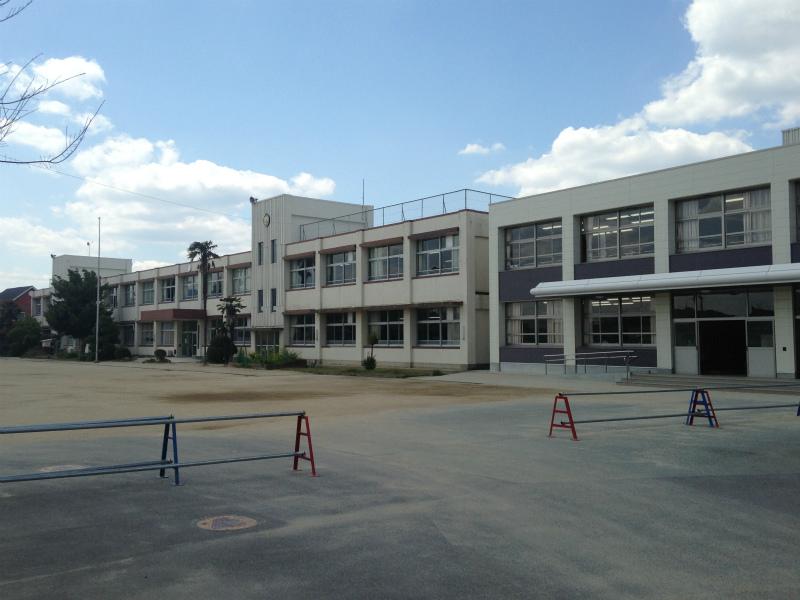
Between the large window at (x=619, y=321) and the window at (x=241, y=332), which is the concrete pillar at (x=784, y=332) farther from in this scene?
the window at (x=241, y=332)

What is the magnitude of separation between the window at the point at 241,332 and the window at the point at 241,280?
96.2 inches

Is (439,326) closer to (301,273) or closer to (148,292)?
(301,273)

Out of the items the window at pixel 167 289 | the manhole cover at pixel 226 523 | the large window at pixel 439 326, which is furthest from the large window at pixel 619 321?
the window at pixel 167 289

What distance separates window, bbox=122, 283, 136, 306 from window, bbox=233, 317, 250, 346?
2373 cm

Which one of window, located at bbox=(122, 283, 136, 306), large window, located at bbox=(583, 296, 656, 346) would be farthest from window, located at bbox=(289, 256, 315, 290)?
window, located at bbox=(122, 283, 136, 306)

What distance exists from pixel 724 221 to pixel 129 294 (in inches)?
2653

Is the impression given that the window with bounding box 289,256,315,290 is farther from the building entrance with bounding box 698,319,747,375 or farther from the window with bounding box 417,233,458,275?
the building entrance with bounding box 698,319,747,375

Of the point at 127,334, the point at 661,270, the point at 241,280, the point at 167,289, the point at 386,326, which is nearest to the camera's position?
the point at 661,270

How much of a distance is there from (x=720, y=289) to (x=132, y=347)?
64.4 metres

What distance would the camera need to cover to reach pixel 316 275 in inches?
1950

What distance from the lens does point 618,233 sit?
3153 centimetres

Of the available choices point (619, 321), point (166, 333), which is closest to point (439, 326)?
point (619, 321)

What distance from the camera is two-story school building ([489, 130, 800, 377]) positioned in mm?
25641

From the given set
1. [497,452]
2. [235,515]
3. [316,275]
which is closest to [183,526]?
[235,515]
